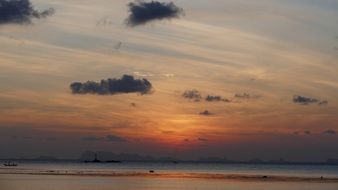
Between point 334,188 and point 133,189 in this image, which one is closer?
point 133,189

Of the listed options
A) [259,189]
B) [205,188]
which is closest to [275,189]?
[259,189]

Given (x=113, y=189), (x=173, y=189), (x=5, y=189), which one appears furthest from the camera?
(x=173, y=189)

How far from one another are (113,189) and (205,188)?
19.8 m

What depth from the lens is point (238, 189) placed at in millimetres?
119500

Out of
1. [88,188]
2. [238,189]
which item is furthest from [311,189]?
[88,188]

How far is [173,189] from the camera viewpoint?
119438mm

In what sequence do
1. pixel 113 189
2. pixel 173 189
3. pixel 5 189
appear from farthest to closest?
pixel 173 189
pixel 113 189
pixel 5 189

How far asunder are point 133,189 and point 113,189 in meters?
5.29

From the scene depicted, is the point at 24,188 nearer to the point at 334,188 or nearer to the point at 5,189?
the point at 5,189

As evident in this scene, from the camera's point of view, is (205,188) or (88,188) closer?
(88,188)

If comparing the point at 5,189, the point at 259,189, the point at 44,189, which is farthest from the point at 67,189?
the point at 259,189

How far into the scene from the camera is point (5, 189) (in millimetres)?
104500

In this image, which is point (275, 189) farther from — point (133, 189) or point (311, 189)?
point (133, 189)

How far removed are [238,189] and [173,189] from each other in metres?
13.0
